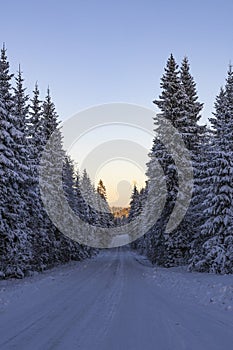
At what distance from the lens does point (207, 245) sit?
73.7 feet

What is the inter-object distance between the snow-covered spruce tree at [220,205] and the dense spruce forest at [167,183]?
59mm

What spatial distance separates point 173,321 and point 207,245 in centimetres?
1399

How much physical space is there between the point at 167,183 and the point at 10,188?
12316 millimetres

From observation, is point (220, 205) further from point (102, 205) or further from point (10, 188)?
point (102, 205)

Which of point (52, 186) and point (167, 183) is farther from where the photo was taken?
point (52, 186)

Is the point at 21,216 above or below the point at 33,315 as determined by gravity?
above

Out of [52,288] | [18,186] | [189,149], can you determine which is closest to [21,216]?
[18,186]

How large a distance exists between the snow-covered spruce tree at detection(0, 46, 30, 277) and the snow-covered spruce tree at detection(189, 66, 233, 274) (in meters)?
11.6

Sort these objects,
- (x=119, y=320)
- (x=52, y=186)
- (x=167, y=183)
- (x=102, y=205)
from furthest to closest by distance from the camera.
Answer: (x=102, y=205) → (x=52, y=186) → (x=167, y=183) → (x=119, y=320)

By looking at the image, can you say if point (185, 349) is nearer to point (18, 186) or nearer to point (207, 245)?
point (207, 245)

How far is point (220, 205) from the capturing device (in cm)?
2267

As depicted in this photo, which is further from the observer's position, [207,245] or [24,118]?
[24,118]

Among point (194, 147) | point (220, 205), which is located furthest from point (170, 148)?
point (220, 205)

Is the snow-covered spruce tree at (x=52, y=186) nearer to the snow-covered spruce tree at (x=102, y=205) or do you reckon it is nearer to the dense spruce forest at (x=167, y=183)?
the dense spruce forest at (x=167, y=183)
